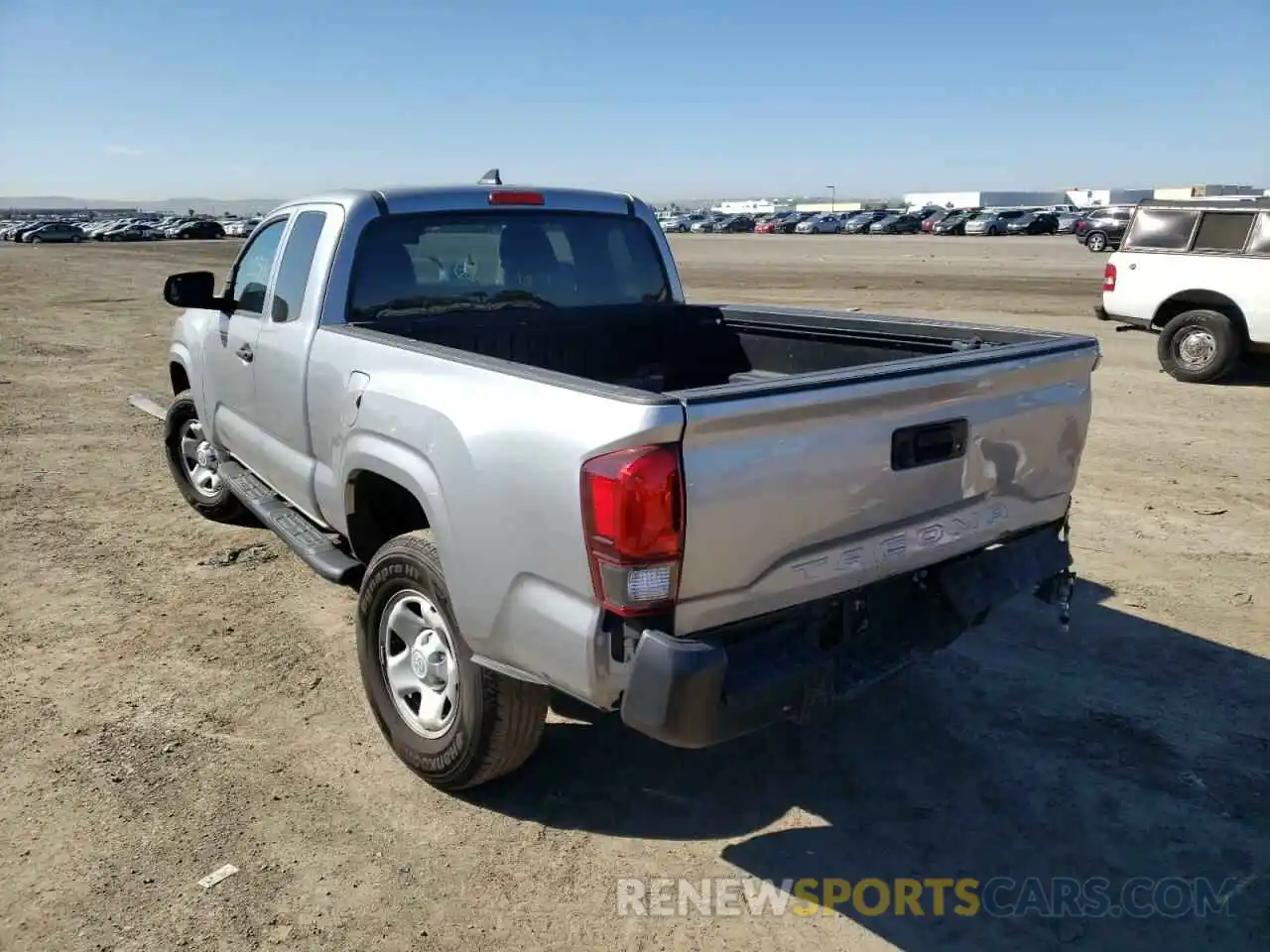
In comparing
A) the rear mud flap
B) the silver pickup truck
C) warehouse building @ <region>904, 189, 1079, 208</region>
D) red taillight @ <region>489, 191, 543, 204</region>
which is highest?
red taillight @ <region>489, 191, 543, 204</region>

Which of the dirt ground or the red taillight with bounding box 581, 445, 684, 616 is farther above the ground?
the red taillight with bounding box 581, 445, 684, 616

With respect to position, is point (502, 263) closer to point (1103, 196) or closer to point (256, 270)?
point (256, 270)

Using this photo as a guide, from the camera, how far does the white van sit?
10.5 m

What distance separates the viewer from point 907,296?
70.1ft

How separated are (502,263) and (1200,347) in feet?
30.4

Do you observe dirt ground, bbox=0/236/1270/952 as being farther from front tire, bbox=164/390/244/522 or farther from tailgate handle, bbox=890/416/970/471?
tailgate handle, bbox=890/416/970/471

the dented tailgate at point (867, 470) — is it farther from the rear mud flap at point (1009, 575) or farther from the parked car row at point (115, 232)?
the parked car row at point (115, 232)

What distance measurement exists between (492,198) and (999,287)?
21023 mm

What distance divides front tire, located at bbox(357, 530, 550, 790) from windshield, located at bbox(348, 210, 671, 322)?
4.40 feet

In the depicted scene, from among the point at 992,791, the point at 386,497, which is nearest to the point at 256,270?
the point at 386,497

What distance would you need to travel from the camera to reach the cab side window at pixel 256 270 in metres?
4.98

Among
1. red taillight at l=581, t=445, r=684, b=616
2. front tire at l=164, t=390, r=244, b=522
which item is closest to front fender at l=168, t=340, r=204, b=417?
front tire at l=164, t=390, r=244, b=522

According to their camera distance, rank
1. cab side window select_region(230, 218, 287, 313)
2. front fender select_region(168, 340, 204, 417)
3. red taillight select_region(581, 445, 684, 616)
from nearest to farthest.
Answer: red taillight select_region(581, 445, 684, 616)
cab side window select_region(230, 218, 287, 313)
front fender select_region(168, 340, 204, 417)

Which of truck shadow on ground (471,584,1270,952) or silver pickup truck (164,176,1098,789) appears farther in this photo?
truck shadow on ground (471,584,1270,952)
